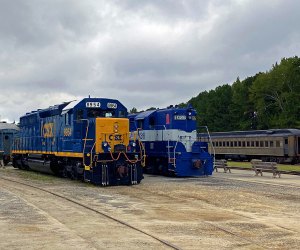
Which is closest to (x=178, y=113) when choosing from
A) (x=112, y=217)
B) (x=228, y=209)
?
(x=228, y=209)

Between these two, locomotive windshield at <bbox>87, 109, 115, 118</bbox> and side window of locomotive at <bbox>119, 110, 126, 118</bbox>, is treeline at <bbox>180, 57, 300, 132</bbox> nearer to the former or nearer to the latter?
side window of locomotive at <bbox>119, 110, 126, 118</bbox>

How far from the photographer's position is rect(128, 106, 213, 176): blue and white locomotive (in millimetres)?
22938

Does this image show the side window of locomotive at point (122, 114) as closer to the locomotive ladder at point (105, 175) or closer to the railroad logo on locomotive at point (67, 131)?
the railroad logo on locomotive at point (67, 131)

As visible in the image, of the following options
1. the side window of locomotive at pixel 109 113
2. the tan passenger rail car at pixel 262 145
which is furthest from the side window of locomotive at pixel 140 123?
the tan passenger rail car at pixel 262 145

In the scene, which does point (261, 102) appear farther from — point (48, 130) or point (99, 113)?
point (99, 113)

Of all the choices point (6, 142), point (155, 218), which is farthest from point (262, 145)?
point (155, 218)

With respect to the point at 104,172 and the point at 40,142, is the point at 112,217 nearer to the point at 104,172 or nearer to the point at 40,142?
the point at 104,172

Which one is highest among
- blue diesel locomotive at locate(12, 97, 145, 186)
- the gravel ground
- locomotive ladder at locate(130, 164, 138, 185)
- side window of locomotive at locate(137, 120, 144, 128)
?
side window of locomotive at locate(137, 120, 144, 128)

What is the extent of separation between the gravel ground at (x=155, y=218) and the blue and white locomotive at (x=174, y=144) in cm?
590

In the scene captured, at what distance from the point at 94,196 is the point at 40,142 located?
36.7ft

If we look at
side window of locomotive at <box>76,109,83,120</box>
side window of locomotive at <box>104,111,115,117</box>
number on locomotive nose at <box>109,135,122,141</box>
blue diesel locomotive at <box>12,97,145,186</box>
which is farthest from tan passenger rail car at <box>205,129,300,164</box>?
side window of locomotive at <box>76,109,83,120</box>

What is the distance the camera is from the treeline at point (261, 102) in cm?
6097

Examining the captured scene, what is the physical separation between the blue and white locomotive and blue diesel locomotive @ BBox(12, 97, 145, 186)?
116 inches

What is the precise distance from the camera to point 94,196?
49.0 ft
